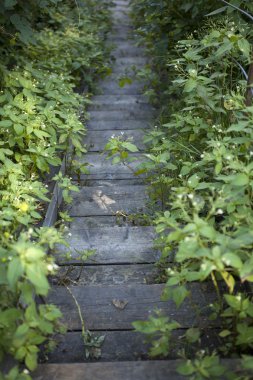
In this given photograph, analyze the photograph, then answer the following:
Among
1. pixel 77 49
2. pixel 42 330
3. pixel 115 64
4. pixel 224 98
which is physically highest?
pixel 224 98

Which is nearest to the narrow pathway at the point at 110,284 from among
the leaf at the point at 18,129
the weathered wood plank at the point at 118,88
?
the leaf at the point at 18,129

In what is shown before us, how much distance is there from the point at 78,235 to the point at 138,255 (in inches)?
17.8

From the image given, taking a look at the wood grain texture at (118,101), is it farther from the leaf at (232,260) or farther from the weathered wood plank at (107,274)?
the leaf at (232,260)

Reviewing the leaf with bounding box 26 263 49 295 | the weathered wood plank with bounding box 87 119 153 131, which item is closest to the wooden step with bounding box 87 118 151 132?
the weathered wood plank with bounding box 87 119 153 131

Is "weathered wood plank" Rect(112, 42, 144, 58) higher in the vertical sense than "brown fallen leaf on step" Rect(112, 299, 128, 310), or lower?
lower

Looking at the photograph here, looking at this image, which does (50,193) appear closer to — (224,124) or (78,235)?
(78,235)

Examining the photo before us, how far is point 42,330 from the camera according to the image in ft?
6.38

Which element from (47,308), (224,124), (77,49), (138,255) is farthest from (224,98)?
(77,49)

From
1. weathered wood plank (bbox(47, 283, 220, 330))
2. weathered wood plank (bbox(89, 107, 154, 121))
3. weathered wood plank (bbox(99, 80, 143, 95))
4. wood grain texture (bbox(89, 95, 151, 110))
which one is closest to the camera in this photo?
weathered wood plank (bbox(47, 283, 220, 330))

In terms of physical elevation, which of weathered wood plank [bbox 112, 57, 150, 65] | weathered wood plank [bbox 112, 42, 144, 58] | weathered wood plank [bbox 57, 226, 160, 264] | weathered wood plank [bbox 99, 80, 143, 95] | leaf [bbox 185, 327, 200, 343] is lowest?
weathered wood plank [bbox 112, 42, 144, 58]

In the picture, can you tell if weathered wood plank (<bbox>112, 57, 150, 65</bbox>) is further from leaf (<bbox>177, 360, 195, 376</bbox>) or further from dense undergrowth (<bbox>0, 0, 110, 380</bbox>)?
leaf (<bbox>177, 360, 195, 376</bbox>)

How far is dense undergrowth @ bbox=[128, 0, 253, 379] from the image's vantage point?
194 cm

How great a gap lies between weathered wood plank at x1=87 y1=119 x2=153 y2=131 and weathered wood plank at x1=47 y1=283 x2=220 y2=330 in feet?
9.00

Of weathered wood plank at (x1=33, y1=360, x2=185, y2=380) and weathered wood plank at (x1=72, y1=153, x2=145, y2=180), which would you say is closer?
weathered wood plank at (x1=33, y1=360, x2=185, y2=380)
